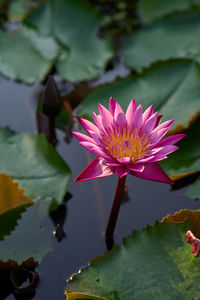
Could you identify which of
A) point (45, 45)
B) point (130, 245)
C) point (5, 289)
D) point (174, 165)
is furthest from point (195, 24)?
point (5, 289)

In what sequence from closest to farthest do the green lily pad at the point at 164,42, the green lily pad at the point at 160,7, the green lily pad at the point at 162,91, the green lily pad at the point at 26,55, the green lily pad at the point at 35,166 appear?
the green lily pad at the point at 35,166, the green lily pad at the point at 162,91, the green lily pad at the point at 26,55, the green lily pad at the point at 164,42, the green lily pad at the point at 160,7

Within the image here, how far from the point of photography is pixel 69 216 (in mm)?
2057

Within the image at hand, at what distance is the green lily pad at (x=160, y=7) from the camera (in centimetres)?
339

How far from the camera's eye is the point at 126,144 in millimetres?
1538

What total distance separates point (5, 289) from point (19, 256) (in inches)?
5.7

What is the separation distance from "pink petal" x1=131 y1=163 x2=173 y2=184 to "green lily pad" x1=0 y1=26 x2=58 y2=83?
143cm

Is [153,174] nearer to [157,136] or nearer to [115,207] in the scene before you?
[157,136]

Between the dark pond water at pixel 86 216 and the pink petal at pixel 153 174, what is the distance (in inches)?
20.9

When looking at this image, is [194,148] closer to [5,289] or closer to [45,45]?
[5,289]

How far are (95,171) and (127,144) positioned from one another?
15 centimetres

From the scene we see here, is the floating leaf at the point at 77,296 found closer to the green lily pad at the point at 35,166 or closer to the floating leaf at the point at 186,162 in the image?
the green lily pad at the point at 35,166

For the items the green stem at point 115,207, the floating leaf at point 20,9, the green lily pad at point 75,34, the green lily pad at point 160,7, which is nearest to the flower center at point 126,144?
the green stem at point 115,207

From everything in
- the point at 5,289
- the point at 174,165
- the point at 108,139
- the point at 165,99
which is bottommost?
the point at 5,289

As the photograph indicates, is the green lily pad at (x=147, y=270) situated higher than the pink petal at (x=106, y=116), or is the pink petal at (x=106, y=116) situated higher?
the pink petal at (x=106, y=116)
